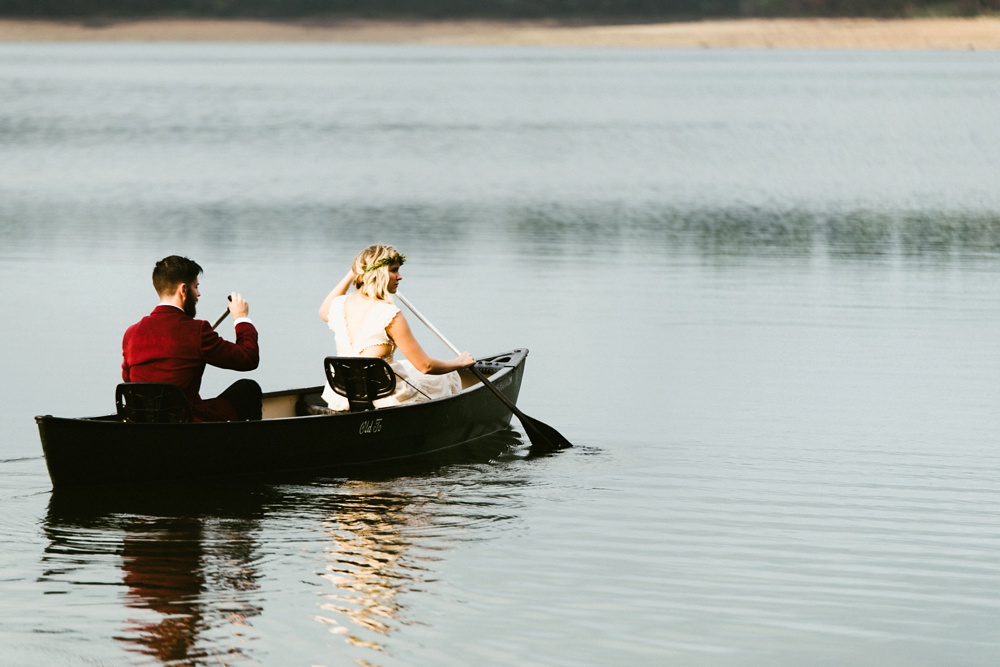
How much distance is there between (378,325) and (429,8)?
150 metres

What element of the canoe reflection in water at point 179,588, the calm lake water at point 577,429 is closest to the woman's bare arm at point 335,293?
the calm lake water at point 577,429

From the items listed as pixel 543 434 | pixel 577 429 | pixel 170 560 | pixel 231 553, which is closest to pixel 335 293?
pixel 543 434

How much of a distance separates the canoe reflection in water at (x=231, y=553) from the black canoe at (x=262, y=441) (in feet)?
0.41

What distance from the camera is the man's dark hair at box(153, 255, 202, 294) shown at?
341 inches

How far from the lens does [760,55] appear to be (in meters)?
171

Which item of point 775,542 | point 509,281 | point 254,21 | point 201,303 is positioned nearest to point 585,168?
point 509,281

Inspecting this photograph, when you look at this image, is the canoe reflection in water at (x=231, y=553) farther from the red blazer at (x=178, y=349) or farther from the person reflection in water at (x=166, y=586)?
the red blazer at (x=178, y=349)

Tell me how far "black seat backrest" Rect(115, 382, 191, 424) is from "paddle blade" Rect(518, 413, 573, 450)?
250 centimetres

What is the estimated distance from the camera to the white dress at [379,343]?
382 inches

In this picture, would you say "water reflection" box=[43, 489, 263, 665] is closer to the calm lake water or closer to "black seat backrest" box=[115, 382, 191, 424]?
the calm lake water

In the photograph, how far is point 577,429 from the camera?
37.0 ft

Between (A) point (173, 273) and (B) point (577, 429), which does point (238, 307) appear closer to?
(A) point (173, 273)

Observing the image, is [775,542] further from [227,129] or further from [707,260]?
[227,129]

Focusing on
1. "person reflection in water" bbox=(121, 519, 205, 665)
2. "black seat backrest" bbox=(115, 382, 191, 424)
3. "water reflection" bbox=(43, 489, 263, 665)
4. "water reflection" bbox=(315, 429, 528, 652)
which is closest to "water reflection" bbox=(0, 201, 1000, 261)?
"water reflection" bbox=(315, 429, 528, 652)
